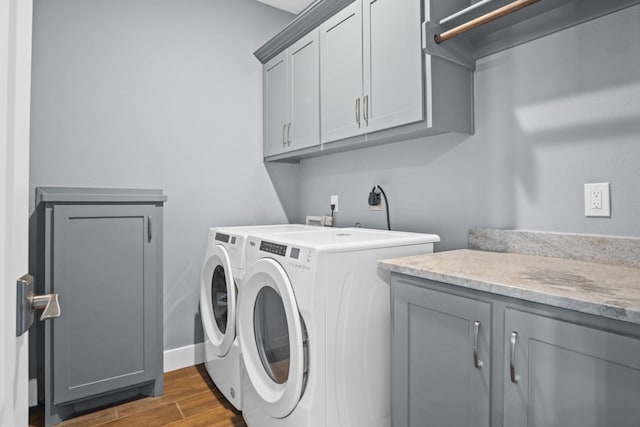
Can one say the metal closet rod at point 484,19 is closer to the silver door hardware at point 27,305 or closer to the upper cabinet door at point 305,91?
the upper cabinet door at point 305,91

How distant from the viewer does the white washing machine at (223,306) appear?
1.87 metres

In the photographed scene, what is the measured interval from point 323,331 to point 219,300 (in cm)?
99

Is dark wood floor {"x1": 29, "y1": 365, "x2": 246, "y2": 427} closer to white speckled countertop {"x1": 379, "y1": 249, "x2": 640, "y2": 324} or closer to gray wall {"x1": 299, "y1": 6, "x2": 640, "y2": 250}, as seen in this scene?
white speckled countertop {"x1": 379, "y1": 249, "x2": 640, "y2": 324}

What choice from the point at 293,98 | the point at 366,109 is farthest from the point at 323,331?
the point at 293,98

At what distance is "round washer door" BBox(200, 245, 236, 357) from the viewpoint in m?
1.90

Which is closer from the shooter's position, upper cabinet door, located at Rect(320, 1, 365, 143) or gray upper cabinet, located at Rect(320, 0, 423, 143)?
gray upper cabinet, located at Rect(320, 0, 423, 143)

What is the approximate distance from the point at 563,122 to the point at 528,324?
95 cm

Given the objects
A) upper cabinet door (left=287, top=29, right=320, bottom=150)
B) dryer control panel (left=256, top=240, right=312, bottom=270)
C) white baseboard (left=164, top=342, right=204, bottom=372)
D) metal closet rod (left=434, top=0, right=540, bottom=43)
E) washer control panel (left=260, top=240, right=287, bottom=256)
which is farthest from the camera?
white baseboard (left=164, top=342, right=204, bottom=372)

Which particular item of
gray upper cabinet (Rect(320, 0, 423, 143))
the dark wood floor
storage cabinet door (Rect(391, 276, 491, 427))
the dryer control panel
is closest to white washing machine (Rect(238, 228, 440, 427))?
the dryer control panel

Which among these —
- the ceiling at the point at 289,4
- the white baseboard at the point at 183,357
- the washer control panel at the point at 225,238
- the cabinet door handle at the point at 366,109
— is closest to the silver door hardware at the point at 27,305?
the washer control panel at the point at 225,238

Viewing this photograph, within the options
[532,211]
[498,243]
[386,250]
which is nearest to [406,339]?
[386,250]

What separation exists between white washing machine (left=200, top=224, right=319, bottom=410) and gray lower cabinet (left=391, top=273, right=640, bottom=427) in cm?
86

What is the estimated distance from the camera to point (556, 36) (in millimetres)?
1479

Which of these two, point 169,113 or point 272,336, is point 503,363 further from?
point 169,113
